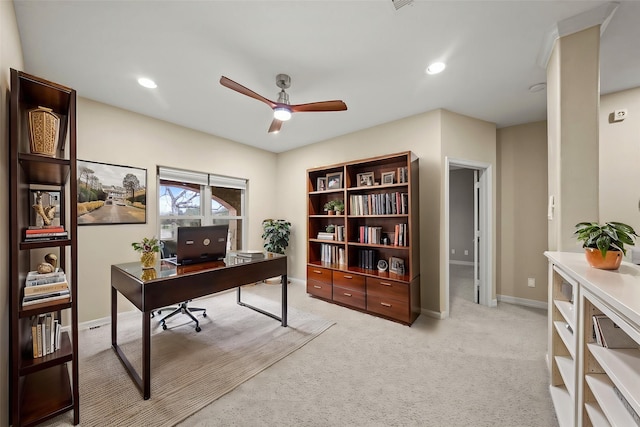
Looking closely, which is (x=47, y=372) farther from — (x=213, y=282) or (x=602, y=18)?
(x=602, y=18)

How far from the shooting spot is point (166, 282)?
1.88 meters

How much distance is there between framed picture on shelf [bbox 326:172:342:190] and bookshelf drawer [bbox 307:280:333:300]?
4.87 ft

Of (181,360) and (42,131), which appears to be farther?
(181,360)

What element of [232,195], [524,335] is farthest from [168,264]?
[524,335]

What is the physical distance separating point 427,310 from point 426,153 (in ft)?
6.71

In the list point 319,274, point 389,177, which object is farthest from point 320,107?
point 319,274

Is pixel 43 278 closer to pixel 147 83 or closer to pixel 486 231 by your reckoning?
pixel 147 83

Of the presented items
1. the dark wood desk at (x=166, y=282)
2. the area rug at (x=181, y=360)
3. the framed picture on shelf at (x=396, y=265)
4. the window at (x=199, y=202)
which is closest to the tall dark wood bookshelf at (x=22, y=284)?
the area rug at (x=181, y=360)

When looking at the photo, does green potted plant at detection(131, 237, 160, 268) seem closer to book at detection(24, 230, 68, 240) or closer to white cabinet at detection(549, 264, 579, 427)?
book at detection(24, 230, 68, 240)

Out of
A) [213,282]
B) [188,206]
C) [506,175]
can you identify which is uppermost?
[506,175]

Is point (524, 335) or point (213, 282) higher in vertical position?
A: point (213, 282)

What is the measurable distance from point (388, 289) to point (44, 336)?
2.97m

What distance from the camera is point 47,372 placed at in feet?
6.22

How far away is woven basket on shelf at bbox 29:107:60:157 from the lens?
57.4 inches
